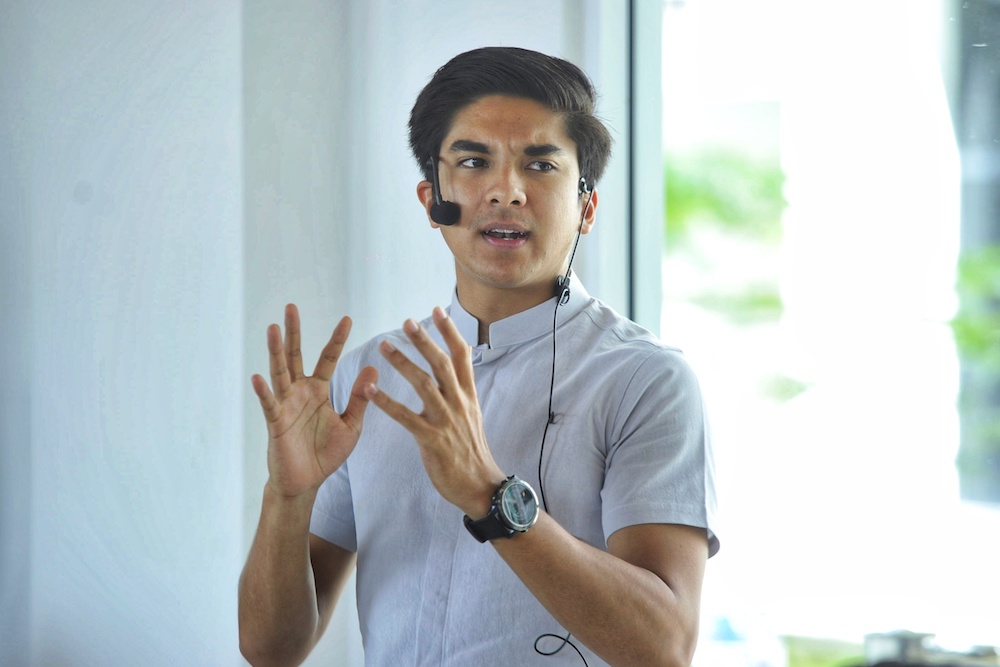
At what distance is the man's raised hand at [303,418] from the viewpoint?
1.30 meters

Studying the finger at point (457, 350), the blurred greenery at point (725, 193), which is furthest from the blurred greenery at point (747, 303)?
the finger at point (457, 350)

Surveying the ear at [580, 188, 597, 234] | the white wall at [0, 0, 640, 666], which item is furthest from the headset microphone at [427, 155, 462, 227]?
the white wall at [0, 0, 640, 666]

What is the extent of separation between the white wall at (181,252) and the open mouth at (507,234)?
71 centimetres

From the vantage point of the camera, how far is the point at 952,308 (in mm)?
1822

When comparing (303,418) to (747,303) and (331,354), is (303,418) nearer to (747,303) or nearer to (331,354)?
(331,354)

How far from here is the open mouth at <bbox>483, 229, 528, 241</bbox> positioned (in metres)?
1.44

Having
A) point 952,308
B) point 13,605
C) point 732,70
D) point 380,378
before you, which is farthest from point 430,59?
point 13,605

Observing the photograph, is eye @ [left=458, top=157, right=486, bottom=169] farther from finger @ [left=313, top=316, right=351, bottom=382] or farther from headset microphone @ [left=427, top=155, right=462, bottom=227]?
finger @ [left=313, top=316, right=351, bottom=382]

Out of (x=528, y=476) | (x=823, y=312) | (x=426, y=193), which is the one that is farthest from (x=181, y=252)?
(x=823, y=312)

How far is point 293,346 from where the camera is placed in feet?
4.37

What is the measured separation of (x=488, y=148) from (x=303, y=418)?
1.62ft

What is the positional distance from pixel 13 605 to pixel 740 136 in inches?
70.7

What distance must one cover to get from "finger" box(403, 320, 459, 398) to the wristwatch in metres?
0.13

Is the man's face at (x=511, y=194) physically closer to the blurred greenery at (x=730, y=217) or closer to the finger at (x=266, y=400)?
the finger at (x=266, y=400)
